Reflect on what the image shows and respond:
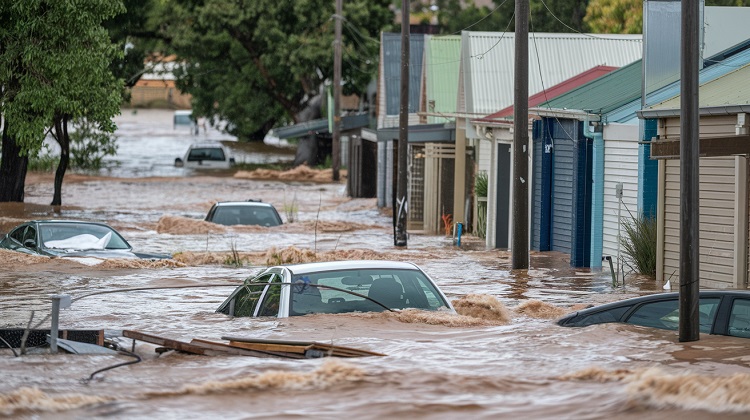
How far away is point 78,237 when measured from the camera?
21.8m

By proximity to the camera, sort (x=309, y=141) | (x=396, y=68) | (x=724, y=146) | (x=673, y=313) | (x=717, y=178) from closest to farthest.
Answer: (x=673, y=313)
(x=724, y=146)
(x=717, y=178)
(x=396, y=68)
(x=309, y=141)

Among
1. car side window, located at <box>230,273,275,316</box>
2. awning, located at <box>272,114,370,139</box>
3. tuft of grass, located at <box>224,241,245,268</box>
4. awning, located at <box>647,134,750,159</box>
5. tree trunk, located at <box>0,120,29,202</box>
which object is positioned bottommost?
tuft of grass, located at <box>224,241,245,268</box>

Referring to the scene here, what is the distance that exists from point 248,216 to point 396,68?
1431 centimetres

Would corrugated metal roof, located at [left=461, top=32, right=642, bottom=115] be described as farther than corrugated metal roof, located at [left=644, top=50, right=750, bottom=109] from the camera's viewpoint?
Yes

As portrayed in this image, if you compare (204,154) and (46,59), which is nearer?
(46,59)

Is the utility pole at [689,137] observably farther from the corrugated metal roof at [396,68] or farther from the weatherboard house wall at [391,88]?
the corrugated metal roof at [396,68]

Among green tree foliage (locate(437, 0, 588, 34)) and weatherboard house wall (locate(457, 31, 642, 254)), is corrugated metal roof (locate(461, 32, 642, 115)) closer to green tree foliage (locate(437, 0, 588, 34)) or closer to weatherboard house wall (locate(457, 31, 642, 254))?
weatherboard house wall (locate(457, 31, 642, 254))

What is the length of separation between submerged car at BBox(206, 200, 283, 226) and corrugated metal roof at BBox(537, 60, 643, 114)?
24.7 ft

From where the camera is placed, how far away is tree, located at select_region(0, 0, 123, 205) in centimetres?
2823

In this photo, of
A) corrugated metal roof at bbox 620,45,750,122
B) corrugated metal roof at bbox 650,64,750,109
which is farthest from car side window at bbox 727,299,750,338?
corrugated metal roof at bbox 620,45,750,122

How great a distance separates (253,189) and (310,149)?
14.5 m

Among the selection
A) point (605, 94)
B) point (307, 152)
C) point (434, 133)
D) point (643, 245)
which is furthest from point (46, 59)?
point (307, 152)

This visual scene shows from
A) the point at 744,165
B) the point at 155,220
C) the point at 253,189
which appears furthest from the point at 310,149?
the point at 744,165

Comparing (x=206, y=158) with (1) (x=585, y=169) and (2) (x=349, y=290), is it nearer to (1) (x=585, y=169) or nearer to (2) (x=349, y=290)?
(1) (x=585, y=169)
